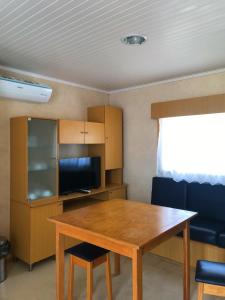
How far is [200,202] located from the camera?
3391 mm

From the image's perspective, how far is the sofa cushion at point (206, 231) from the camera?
282 centimetres

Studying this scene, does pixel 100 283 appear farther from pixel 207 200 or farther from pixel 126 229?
pixel 207 200

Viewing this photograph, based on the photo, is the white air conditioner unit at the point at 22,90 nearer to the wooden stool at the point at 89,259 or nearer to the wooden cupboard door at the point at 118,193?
the wooden cupboard door at the point at 118,193

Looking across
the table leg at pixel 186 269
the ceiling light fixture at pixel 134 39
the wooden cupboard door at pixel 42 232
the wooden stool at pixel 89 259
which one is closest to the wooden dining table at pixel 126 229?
the table leg at pixel 186 269

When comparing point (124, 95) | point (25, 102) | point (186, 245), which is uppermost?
point (124, 95)

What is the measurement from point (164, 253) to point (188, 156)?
1.38m

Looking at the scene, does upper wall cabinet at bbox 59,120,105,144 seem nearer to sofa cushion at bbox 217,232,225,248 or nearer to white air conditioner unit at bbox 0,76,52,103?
white air conditioner unit at bbox 0,76,52,103

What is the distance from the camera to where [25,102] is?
3381 millimetres

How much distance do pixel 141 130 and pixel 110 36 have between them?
6.88ft

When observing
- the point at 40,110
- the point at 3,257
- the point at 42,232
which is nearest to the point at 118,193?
the point at 42,232

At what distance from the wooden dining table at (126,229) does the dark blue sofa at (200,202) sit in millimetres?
663

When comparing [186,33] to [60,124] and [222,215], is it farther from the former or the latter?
[222,215]

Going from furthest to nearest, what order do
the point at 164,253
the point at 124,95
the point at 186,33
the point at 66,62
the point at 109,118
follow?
the point at 124,95
the point at 109,118
the point at 164,253
the point at 66,62
the point at 186,33

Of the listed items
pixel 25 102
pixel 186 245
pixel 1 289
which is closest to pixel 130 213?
pixel 186 245
